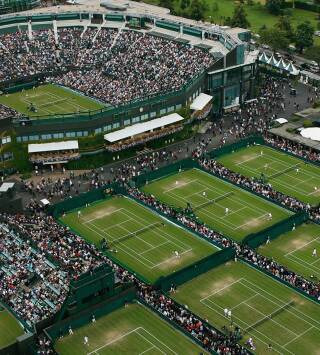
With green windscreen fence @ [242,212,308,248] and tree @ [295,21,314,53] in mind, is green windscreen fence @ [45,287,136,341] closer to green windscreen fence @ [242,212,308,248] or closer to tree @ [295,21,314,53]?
green windscreen fence @ [242,212,308,248]

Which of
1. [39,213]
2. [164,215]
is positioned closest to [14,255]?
[39,213]

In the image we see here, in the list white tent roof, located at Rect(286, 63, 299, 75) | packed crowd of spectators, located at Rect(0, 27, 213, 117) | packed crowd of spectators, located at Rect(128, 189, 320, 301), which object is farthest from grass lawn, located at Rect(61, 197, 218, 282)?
white tent roof, located at Rect(286, 63, 299, 75)

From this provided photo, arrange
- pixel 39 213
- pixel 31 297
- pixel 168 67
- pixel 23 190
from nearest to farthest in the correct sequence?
pixel 31 297 → pixel 39 213 → pixel 23 190 → pixel 168 67

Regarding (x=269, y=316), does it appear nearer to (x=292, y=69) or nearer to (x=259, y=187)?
(x=259, y=187)

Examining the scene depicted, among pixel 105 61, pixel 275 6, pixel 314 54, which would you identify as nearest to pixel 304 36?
pixel 314 54

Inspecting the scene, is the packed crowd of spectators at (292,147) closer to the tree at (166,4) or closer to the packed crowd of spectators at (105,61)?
the packed crowd of spectators at (105,61)

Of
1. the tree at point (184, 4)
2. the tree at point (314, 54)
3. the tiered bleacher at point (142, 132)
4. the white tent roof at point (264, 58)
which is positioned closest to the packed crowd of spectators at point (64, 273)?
the tiered bleacher at point (142, 132)

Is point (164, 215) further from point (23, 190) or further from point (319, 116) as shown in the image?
point (319, 116)
